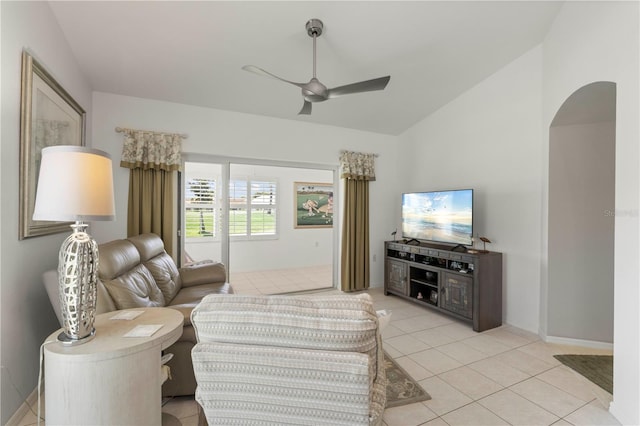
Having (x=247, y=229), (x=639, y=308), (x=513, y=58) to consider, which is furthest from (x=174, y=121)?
(x=639, y=308)

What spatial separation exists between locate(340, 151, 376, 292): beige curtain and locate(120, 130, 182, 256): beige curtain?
2.41 metres

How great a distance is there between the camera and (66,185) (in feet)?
4.36

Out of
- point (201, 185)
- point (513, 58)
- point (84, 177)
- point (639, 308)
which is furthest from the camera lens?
point (201, 185)

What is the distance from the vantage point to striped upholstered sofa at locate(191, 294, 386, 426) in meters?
1.04

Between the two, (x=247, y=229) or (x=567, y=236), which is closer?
(x=567, y=236)

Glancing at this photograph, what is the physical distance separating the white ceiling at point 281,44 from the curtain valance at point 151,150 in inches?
18.4

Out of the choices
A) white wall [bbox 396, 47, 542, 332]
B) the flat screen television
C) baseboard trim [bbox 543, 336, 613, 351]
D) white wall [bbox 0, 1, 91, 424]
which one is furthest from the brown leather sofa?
baseboard trim [bbox 543, 336, 613, 351]

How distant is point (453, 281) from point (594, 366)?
132 centimetres

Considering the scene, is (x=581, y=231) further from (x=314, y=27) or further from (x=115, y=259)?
(x=115, y=259)

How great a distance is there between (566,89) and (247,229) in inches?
169

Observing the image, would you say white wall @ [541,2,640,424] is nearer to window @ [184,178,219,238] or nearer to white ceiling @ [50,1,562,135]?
white ceiling @ [50,1,562,135]

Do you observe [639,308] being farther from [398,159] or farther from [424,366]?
[398,159]

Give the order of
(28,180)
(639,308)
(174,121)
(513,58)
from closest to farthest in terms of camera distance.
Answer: (639,308)
(28,180)
(513,58)
(174,121)

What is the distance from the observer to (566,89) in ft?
8.57
